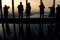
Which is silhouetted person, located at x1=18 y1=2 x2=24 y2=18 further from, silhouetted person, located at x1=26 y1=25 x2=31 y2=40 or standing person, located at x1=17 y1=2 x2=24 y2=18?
silhouetted person, located at x1=26 y1=25 x2=31 y2=40

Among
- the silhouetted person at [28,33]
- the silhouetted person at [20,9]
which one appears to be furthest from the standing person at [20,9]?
the silhouetted person at [28,33]

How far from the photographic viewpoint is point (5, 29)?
254 centimetres

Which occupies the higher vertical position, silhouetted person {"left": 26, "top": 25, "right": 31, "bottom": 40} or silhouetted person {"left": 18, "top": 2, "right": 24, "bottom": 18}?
silhouetted person {"left": 18, "top": 2, "right": 24, "bottom": 18}

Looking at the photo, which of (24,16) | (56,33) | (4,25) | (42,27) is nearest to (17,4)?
(24,16)

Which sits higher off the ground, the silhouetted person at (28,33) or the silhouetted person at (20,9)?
the silhouetted person at (20,9)

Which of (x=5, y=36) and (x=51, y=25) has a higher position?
(x=51, y=25)

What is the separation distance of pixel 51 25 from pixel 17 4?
0.60 m

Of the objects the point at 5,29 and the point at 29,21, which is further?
the point at 5,29

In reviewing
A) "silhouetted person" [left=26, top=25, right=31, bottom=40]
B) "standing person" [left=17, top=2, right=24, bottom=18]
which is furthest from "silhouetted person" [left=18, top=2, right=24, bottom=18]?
"silhouetted person" [left=26, top=25, right=31, bottom=40]

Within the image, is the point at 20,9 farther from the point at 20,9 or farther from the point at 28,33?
the point at 28,33

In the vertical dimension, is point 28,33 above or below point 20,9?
below

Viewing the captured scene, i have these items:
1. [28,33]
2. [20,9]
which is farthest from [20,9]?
[28,33]

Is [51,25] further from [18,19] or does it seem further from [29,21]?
[18,19]

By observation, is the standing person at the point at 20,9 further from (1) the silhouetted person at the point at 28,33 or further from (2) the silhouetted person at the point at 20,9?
(1) the silhouetted person at the point at 28,33
